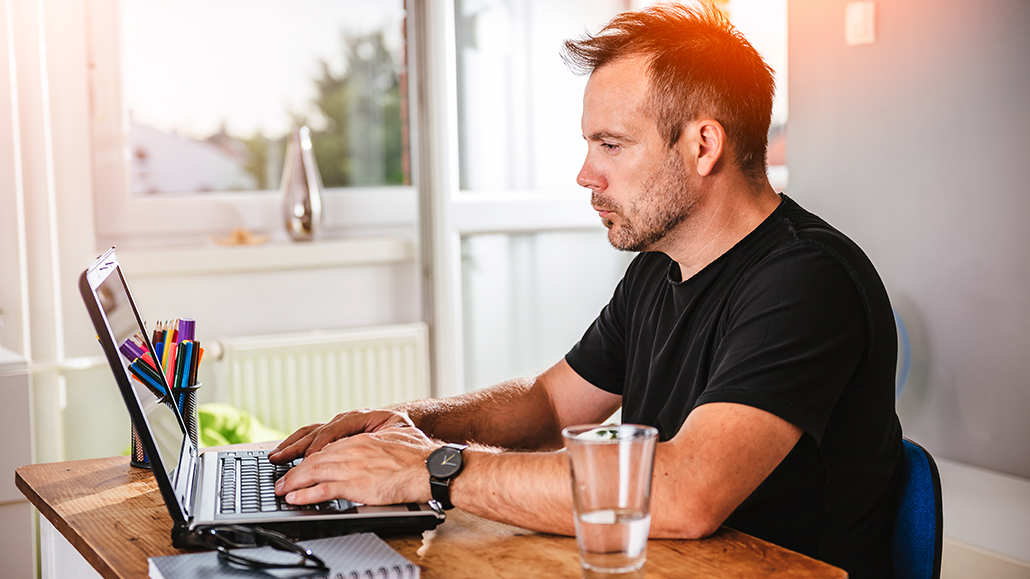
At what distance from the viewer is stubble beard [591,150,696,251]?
136 cm

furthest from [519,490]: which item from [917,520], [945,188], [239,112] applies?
[239,112]

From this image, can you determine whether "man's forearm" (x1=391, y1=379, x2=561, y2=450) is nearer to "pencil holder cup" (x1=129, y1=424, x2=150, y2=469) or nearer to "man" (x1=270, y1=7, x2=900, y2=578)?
"man" (x1=270, y1=7, x2=900, y2=578)

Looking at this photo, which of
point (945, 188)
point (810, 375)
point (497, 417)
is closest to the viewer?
point (810, 375)

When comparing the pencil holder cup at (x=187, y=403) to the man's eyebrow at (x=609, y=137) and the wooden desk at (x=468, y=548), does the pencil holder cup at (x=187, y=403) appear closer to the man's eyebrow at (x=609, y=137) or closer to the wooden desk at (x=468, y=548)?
the wooden desk at (x=468, y=548)

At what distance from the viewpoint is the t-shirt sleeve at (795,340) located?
108 cm

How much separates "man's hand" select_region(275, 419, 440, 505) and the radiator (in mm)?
1691

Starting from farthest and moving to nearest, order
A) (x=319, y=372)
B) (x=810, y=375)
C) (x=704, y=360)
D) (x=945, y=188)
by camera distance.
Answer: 1. (x=319, y=372)
2. (x=945, y=188)
3. (x=704, y=360)
4. (x=810, y=375)

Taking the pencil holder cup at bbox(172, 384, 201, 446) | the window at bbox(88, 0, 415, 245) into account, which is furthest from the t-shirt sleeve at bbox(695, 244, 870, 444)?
the window at bbox(88, 0, 415, 245)

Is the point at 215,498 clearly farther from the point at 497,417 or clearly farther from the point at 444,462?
the point at 497,417

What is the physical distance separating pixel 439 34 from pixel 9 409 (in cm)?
157

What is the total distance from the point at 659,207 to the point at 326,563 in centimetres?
74

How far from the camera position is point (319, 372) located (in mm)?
2846

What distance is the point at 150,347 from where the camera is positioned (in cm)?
124

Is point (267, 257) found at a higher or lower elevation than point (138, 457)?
higher
